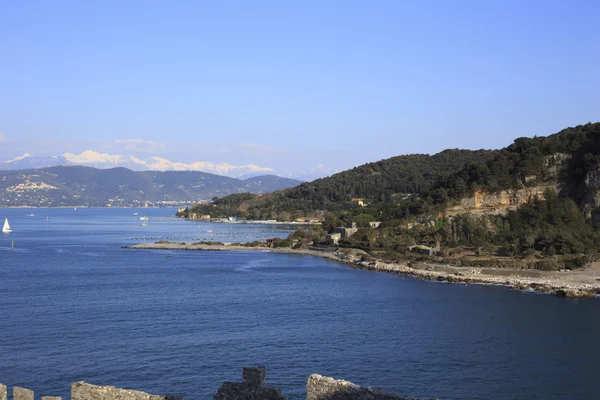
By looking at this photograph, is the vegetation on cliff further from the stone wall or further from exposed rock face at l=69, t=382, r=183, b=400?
exposed rock face at l=69, t=382, r=183, b=400

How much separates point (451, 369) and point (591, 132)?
2352 inches

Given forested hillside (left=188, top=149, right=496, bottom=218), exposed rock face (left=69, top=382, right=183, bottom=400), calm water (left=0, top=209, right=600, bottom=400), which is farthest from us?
forested hillside (left=188, top=149, right=496, bottom=218)

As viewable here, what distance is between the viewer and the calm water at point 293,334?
24672 mm

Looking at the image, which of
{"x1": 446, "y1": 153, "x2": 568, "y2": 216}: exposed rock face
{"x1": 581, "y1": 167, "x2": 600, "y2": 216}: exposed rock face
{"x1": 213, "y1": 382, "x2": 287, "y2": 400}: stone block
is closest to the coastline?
{"x1": 446, "y1": 153, "x2": 568, "y2": 216}: exposed rock face

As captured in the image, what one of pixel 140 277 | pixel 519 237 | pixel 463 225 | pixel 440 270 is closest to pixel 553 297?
pixel 440 270

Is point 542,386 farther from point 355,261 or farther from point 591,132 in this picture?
point 591,132

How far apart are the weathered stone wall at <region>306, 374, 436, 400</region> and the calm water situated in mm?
10597

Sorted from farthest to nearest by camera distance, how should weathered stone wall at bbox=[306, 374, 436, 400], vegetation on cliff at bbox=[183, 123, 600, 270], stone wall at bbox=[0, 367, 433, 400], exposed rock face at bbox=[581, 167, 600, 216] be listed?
exposed rock face at bbox=[581, 167, 600, 216] < vegetation on cliff at bbox=[183, 123, 600, 270] < stone wall at bbox=[0, 367, 433, 400] < weathered stone wall at bbox=[306, 374, 436, 400]

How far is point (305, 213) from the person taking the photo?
16138 centimetres

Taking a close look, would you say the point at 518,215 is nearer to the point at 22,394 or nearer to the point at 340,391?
the point at 340,391

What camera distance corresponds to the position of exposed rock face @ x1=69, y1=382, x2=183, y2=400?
40.5 feet

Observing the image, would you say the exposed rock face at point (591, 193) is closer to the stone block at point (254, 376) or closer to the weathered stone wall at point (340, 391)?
the weathered stone wall at point (340, 391)

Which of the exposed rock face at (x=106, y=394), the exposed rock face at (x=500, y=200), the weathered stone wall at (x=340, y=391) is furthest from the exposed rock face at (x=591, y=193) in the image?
the exposed rock face at (x=106, y=394)

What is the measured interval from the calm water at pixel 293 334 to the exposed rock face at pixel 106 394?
32.5 ft
